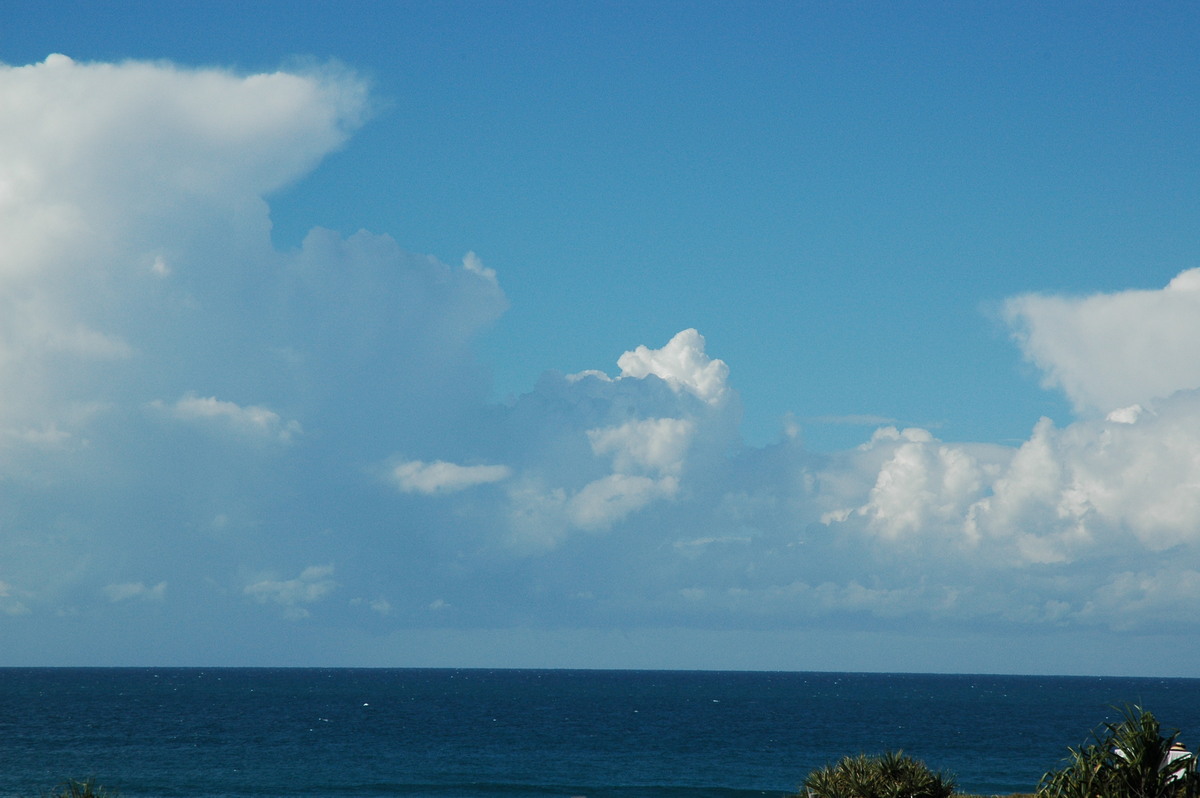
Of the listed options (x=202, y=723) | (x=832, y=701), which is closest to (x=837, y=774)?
(x=202, y=723)

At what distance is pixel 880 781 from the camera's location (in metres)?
28.2

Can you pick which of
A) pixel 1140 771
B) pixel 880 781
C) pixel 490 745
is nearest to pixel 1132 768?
pixel 1140 771

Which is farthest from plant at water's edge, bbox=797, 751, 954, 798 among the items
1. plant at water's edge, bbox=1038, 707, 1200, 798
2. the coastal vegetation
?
plant at water's edge, bbox=1038, 707, 1200, 798

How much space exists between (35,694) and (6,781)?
13802 centimetres

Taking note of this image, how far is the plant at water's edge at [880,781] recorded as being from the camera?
1104 inches

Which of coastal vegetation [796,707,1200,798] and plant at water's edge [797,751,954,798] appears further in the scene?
plant at water's edge [797,751,954,798]

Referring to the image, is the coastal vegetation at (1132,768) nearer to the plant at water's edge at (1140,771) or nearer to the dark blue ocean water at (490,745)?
the plant at water's edge at (1140,771)

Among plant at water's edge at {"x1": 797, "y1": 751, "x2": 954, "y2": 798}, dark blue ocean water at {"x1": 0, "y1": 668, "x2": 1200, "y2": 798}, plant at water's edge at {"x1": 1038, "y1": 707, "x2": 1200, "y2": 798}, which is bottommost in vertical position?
Result: dark blue ocean water at {"x1": 0, "y1": 668, "x2": 1200, "y2": 798}

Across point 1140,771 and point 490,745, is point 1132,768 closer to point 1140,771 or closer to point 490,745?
point 1140,771

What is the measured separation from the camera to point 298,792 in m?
63.1

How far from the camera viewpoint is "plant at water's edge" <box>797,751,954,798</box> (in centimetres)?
2805

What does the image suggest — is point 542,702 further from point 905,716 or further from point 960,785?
point 960,785

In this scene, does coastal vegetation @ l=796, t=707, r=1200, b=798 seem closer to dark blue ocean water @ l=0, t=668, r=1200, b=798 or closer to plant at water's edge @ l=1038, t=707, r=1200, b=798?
plant at water's edge @ l=1038, t=707, r=1200, b=798

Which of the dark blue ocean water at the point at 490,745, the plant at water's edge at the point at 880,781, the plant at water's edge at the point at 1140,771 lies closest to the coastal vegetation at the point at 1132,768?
the plant at water's edge at the point at 1140,771
